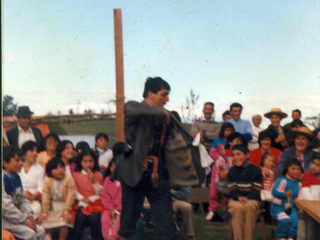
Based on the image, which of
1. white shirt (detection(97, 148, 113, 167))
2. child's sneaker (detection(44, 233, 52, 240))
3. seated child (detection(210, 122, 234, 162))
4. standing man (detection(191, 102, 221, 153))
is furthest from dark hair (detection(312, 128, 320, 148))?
child's sneaker (detection(44, 233, 52, 240))

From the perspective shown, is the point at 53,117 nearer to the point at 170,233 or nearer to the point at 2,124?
the point at 2,124

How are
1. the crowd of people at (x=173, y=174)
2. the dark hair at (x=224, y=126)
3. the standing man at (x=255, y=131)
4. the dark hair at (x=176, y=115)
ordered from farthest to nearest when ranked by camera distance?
the dark hair at (x=224, y=126) < the standing man at (x=255, y=131) < the dark hair at (x=176, y=115) < the crowd of people at (x=173, y=174)

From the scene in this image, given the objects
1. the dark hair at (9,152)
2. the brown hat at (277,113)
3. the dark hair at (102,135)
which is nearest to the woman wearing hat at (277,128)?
the brown hat at (277,113)

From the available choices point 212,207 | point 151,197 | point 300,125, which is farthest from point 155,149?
point 300,125

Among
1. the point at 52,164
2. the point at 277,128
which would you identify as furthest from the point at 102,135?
the point at 277,128

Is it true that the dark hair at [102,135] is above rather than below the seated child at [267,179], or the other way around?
above

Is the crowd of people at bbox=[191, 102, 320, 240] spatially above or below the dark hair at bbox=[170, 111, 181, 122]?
below

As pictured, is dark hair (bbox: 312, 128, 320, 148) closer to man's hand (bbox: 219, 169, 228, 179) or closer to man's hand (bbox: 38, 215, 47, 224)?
man's hand (bbox: 219, 169, 228, 179)

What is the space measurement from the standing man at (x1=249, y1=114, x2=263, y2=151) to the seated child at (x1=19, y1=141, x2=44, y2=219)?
1950 millimetres

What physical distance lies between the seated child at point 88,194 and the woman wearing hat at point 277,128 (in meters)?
1.62

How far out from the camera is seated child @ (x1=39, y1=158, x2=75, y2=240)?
3160 mm

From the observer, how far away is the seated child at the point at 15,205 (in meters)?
2.98

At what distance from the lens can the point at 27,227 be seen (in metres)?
3.03

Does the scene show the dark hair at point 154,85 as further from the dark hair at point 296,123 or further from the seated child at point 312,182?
the seated child at point 312,182
